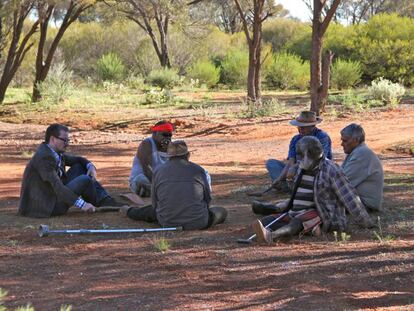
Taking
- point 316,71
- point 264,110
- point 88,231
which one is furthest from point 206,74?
point 88,231

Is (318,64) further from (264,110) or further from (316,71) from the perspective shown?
(264,110)

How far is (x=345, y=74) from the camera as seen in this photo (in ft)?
100

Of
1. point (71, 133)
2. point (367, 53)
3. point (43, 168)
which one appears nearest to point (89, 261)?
point (43, 168)

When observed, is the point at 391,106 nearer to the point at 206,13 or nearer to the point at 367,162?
the point at 367,162

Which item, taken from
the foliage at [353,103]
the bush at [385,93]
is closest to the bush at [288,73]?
the bush at [385,93]

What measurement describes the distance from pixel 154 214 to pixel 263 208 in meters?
1.12

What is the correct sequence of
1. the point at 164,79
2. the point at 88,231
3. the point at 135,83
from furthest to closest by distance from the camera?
the point at 135,83
the point at 164,79
the point at 88,231

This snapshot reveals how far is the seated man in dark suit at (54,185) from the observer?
789 centimetres

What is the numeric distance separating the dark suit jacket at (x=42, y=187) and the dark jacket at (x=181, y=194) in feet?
3.64

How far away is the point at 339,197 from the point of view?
6797 millimetres

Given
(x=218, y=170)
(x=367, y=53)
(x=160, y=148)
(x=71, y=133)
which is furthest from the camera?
(x=367, y=53)

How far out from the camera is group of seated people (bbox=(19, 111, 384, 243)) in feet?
22.3

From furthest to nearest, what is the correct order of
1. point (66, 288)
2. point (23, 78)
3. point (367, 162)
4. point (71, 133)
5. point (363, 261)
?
point (23, 78) < point (71, 133) < point (367, 162) < point (363, 261) < point (66, 288)

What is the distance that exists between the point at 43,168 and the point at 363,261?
11.7ft
